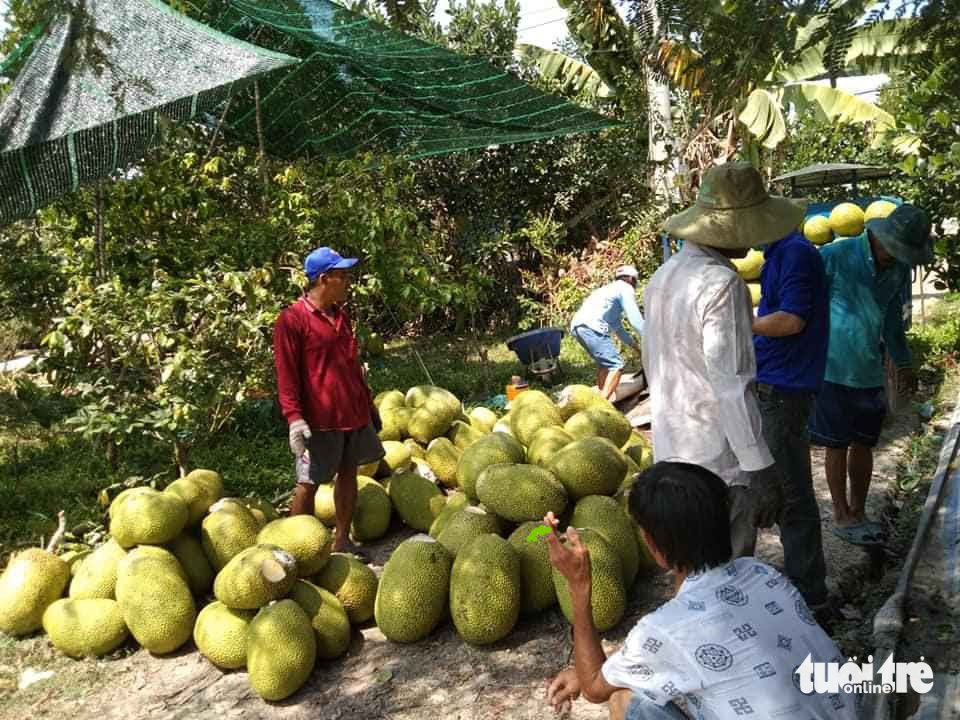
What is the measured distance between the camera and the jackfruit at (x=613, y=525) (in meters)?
3.34

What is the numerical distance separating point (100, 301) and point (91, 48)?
302cm

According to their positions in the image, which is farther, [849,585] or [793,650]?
[849,585]

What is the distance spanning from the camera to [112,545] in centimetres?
349

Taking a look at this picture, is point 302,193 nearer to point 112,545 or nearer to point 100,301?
point 100,301

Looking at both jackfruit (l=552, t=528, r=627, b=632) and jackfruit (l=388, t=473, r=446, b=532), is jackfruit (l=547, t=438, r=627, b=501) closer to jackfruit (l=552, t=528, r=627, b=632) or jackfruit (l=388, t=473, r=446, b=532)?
jackfruit (l=552, t=528, r=627, b=632)

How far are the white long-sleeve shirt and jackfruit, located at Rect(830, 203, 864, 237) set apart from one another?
4138 millimetres

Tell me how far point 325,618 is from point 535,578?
827 millimetres

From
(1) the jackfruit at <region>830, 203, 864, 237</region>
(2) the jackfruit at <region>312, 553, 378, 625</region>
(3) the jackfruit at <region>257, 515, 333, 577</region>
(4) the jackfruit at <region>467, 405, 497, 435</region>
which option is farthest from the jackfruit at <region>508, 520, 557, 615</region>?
(1) the jackfruit at <region>830, 203, 864, 237</region>

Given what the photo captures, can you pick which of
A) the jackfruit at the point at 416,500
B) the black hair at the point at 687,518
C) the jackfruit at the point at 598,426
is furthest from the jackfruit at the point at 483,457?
the black hair at the point at 687,518

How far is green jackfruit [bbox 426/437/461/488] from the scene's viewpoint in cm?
458

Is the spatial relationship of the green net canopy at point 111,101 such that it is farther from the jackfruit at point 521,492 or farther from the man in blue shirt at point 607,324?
the man in blue shirt at point 607,324

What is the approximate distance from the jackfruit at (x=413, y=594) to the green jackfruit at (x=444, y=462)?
1.30m

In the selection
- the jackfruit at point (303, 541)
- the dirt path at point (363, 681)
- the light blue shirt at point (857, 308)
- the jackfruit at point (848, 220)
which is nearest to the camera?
the dirt path at point (363, 681)

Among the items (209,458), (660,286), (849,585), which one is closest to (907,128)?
(849,585)
